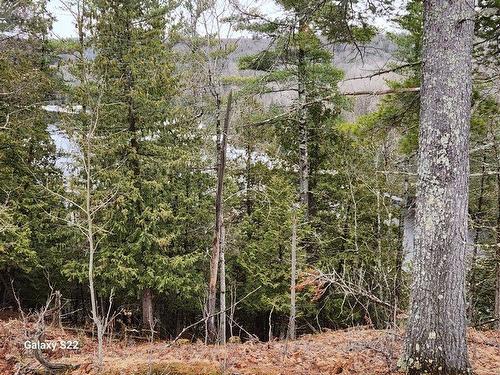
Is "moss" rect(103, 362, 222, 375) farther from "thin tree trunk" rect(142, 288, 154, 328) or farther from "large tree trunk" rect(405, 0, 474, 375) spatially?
"thin tree trunk" rect(142, 288, 154, 328)

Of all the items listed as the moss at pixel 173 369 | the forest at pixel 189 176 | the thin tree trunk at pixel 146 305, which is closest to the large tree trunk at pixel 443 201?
the forest at pixel 189 176

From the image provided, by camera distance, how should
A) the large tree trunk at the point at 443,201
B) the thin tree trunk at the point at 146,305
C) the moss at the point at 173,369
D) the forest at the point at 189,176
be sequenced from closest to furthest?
the large tree trunk at the point at 443,201
the moss at the point at 173,369
the forest at the point at 189,176
the thin tree trunk at the point at 146,305

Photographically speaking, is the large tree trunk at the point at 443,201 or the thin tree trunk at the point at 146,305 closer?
the large tree trunk at the point at 443,201

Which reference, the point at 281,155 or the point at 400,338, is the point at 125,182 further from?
the point at 400,338

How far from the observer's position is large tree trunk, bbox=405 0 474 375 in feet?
14.0

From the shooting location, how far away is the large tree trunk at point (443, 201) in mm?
4277

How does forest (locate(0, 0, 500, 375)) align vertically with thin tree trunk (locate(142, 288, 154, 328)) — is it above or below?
above

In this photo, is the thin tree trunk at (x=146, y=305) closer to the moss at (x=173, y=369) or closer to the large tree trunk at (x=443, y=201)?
the moss at (x=173, y=369)

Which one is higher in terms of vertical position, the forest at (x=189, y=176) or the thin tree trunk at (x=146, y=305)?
the forest at (x=189, y=176)

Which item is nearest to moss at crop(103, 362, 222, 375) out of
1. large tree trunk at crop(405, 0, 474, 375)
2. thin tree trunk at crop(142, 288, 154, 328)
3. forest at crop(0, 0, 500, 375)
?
forest at crop(0, 0, 500, 375)

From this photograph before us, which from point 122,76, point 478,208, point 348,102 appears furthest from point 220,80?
point 478,208

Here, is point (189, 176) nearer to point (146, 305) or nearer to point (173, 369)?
point (146, 305)

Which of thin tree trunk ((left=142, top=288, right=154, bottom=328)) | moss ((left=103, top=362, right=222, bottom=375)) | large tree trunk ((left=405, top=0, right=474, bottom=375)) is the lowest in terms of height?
thin tree trunk ((left=142, top=288, right=154, bottom=328))

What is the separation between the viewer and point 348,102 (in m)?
14.1
